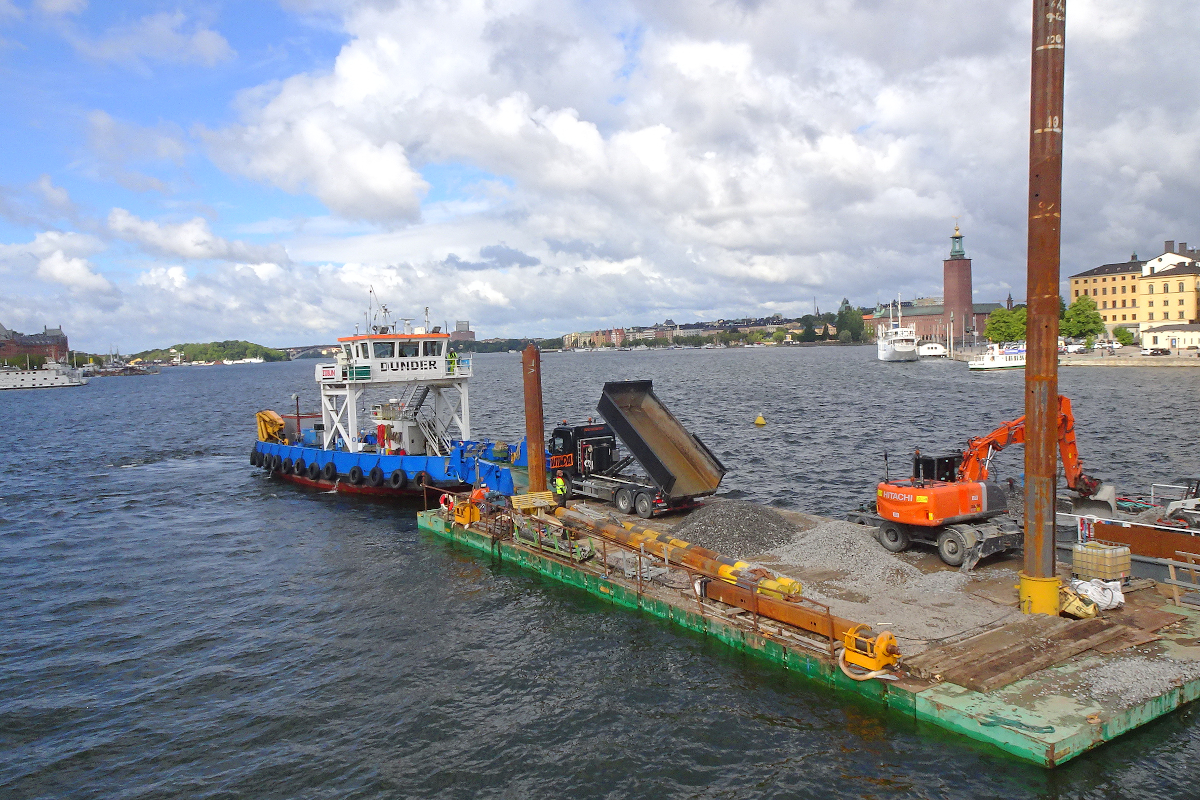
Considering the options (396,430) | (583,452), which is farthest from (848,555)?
(396,430)

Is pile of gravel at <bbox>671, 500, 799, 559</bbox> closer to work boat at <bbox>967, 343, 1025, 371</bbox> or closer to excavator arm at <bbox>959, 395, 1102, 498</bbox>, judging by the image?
excavator arm at <bbox>959, 395, 1102, 498</bbox>

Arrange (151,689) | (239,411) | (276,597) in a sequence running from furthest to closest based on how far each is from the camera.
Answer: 1. (239,411)
2. (276,597)
3. (151,689)

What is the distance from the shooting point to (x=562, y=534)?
1839cm

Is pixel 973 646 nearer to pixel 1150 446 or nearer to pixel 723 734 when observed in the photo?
pixel 723 734

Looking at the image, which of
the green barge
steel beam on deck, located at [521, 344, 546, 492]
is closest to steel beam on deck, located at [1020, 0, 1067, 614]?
the green barge

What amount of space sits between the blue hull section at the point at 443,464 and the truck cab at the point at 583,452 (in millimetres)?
2166

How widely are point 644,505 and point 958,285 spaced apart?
15131 cm

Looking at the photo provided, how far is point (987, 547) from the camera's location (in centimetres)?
1420

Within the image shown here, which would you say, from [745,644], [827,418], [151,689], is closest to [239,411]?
[827,418]

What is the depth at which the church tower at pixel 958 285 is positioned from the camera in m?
149

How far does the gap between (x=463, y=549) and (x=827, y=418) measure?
3504 cm

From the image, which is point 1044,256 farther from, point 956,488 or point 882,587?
point 882,587

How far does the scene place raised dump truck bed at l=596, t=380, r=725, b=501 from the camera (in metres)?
19.1

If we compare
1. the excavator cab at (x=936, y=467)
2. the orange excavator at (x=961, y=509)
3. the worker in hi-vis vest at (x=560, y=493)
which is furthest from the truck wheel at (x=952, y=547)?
the worker in hi-vis vest at (x=560, y=493)
